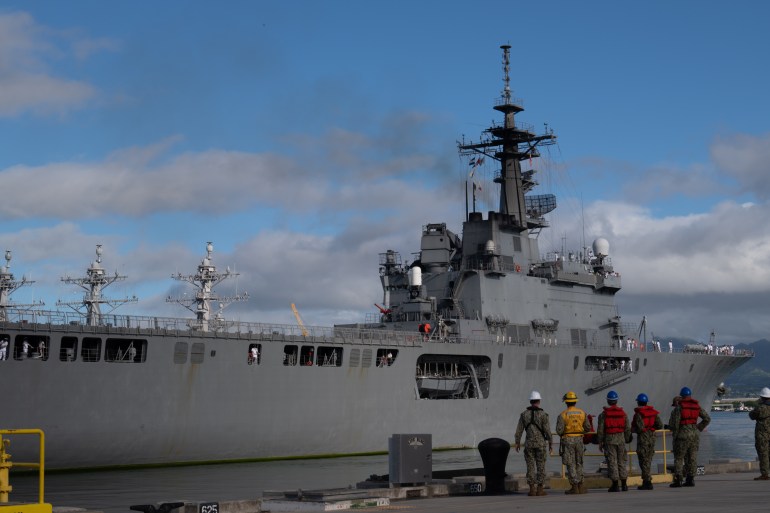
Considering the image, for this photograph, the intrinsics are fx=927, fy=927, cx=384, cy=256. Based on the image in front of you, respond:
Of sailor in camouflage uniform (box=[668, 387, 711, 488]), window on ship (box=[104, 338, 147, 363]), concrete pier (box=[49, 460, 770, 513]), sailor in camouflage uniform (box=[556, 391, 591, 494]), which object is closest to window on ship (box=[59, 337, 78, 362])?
window on ship (box=[104, 338, 147, 363])

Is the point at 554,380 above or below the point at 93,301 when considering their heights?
below

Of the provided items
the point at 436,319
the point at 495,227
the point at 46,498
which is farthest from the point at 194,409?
the point at 495,227

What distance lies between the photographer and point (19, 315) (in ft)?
95.1

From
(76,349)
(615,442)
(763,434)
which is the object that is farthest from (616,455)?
(76,349)

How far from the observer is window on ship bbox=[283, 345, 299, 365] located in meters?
35.3

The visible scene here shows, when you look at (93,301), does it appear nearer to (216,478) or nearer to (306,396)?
(306,396)

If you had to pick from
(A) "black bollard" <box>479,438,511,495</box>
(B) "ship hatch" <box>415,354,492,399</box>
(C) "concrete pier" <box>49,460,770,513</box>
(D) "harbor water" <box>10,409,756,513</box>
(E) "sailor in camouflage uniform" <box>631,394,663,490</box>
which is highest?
(B) "ship hatch" <box>415,354,492,399</box>

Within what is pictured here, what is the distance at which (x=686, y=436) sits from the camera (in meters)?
16.7

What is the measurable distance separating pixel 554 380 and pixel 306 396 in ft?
47.2

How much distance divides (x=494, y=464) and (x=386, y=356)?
21.9 metres

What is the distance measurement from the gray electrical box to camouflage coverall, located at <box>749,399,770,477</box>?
6274 millimetres

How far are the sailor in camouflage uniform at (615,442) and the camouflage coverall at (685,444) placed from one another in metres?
0.92

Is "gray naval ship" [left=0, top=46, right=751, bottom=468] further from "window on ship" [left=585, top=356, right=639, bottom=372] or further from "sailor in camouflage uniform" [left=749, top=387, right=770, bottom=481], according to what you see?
"sailor in camouflage uniform" [left=749, top=387, right=770, bottom=481]

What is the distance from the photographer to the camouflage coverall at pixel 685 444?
16609mm
